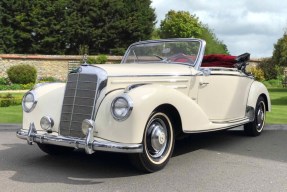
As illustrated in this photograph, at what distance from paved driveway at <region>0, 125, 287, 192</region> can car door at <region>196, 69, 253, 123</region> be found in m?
0.56

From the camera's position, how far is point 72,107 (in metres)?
5.33

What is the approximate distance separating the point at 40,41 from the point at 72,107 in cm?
3469

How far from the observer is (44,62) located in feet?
104

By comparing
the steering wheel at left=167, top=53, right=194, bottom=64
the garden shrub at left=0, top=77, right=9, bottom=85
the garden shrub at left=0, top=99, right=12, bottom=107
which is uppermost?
the steering wheel at left=167, top=53, right=194, bottom=64

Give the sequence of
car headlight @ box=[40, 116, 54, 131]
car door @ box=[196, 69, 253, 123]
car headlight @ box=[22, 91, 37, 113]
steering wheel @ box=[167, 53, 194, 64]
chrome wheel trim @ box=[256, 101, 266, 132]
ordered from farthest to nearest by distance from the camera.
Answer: chrome wheel trim @ box=[256, 101, 266, 132] < steering wheel @ box=[167, 53, 194, 64] < car door @ box=[196, 69, 253, 123] < car headlight @ box=[22, 91, 37, 113] < car headlight @ box=[40, 116, 54, 131]

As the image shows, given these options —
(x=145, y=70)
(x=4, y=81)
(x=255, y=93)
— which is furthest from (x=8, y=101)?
(x=4, y=81)

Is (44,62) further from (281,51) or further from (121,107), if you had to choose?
(121,107)

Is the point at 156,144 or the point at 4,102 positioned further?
the point at 4,102

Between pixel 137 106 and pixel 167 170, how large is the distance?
3.36ft

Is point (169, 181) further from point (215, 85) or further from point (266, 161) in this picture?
point (215, 85)

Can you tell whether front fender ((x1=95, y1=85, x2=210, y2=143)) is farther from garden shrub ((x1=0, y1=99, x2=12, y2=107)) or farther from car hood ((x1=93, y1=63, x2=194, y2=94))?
garden shrub ((x1=0, y1=99, x2=12, y2=107))

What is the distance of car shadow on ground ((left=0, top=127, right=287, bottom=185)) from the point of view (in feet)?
16.6

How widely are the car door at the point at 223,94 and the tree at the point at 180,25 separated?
146 feet

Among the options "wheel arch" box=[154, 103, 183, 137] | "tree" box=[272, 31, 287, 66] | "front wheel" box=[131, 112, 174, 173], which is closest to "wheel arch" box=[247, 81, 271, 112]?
"wheel arch" box=[154, 103, 183, 137]
